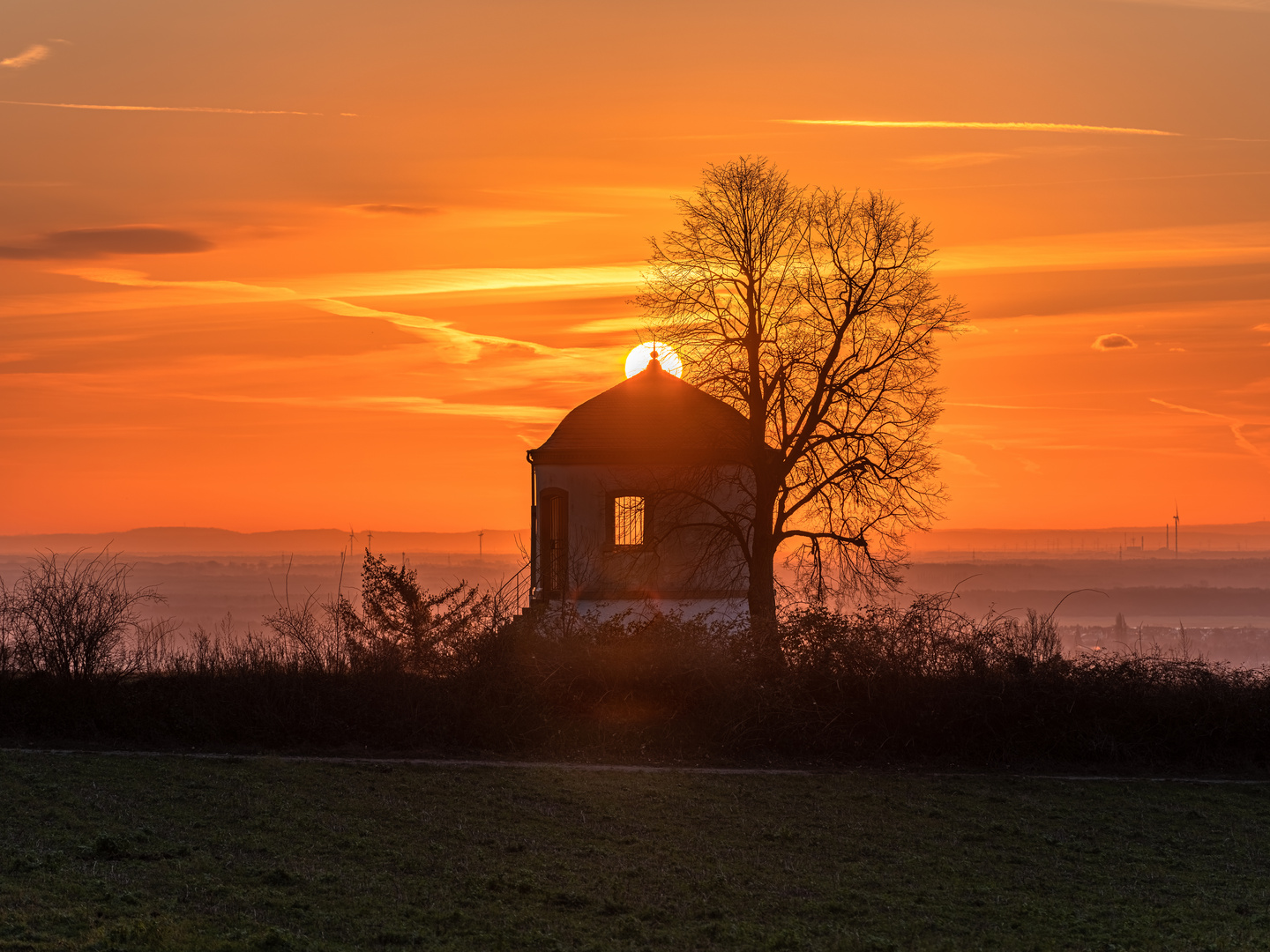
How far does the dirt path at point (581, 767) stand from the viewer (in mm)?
18609

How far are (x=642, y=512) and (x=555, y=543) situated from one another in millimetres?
2195

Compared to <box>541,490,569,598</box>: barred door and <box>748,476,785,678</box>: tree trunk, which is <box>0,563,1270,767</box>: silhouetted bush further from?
<box>748,476,785,678</box>: tree trunk

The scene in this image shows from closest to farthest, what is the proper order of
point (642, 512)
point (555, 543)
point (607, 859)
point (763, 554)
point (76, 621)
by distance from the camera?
point (607, 859), point (76, 621), point (642, 512), point (555, 543), point (763, 554)

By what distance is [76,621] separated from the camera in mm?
22016

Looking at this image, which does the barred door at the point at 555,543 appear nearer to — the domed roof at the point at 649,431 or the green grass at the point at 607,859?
the domed roof at the point at 649,431

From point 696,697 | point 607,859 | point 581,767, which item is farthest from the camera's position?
point 696,697

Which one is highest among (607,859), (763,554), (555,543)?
(555,543)

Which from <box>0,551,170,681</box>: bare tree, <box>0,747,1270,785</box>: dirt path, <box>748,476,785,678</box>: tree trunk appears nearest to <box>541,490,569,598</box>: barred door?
<box>748,476,785,678</box>: tree trunk

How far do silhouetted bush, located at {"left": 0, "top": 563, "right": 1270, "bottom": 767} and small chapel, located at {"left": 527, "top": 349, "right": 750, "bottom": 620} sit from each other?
295 inches

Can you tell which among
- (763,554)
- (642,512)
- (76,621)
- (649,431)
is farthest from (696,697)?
(76,621)

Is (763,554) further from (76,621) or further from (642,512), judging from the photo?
(76,621)

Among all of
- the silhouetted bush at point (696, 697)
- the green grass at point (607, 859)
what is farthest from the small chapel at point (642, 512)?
the green grass at point (607, 859)

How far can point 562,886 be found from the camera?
11922 millimetres

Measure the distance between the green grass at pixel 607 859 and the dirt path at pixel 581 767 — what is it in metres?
0.37
